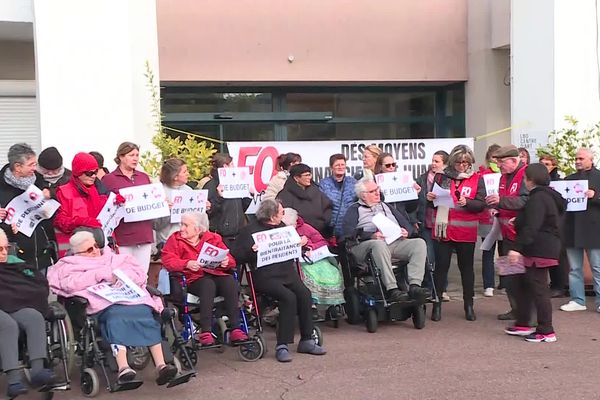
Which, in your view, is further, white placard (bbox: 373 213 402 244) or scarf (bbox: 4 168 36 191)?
white placard (bbox: 373 213 402 244)

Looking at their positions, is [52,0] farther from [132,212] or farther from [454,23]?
[454,23]

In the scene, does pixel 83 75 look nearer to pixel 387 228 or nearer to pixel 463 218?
pixel 387 228

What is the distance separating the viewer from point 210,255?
22.0ft

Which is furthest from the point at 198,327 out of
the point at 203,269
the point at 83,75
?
the point at 83,75

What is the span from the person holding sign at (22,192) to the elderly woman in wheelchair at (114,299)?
660mm

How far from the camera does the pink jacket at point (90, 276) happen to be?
5.86 metres

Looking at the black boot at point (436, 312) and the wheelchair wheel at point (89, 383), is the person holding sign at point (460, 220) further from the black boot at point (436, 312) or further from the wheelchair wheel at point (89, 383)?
the wheelchair wheel at point (89, 383)

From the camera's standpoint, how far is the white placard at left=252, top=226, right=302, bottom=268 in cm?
677

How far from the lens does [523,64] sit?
1108 centimetres

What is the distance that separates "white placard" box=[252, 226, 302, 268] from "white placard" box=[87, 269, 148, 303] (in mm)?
1186

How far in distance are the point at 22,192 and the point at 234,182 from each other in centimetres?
250

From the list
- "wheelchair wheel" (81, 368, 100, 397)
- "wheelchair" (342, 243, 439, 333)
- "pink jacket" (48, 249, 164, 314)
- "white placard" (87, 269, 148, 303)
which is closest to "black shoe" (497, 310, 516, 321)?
"wheelchair" (342, 243, 439, 333)

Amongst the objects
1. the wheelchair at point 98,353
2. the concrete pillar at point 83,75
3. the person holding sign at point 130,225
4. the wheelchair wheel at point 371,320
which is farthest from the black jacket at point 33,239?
the wheelchair wheel at point 371,320

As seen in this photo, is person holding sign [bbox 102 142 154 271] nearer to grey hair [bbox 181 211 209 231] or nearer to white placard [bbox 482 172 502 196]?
grey hair [bbox 181 211 209 231]
